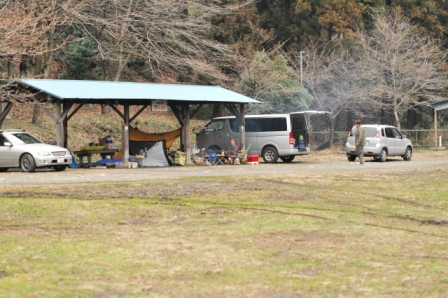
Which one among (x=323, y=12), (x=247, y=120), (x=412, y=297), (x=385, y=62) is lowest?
(x=412, y=297)

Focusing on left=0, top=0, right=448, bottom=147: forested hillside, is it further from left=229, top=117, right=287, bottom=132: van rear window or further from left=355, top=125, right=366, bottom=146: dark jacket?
left=355, top=125, right=366, bottom=146: dark jacket

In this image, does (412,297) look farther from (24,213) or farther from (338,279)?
(24,213)

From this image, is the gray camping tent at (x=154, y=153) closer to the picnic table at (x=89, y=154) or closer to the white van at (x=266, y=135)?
the picnic table at (x=89, y=154)

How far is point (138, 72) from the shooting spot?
55656mm

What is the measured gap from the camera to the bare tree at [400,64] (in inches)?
1997

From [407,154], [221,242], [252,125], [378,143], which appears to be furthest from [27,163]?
[407,154]

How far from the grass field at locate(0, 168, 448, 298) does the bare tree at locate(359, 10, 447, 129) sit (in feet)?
109

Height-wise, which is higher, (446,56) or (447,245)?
(446,56)

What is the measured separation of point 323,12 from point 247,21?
5727mm

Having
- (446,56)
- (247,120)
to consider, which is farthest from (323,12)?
(247,120)

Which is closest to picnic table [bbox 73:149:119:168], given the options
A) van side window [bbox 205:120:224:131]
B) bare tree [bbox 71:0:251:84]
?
van side window [bbox 205:120:224:131]

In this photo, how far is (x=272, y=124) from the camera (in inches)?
1286

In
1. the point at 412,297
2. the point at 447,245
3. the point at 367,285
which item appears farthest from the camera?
the point at 447,245

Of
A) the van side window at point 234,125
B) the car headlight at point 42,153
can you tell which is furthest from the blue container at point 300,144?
the car headlight at point 42,153
